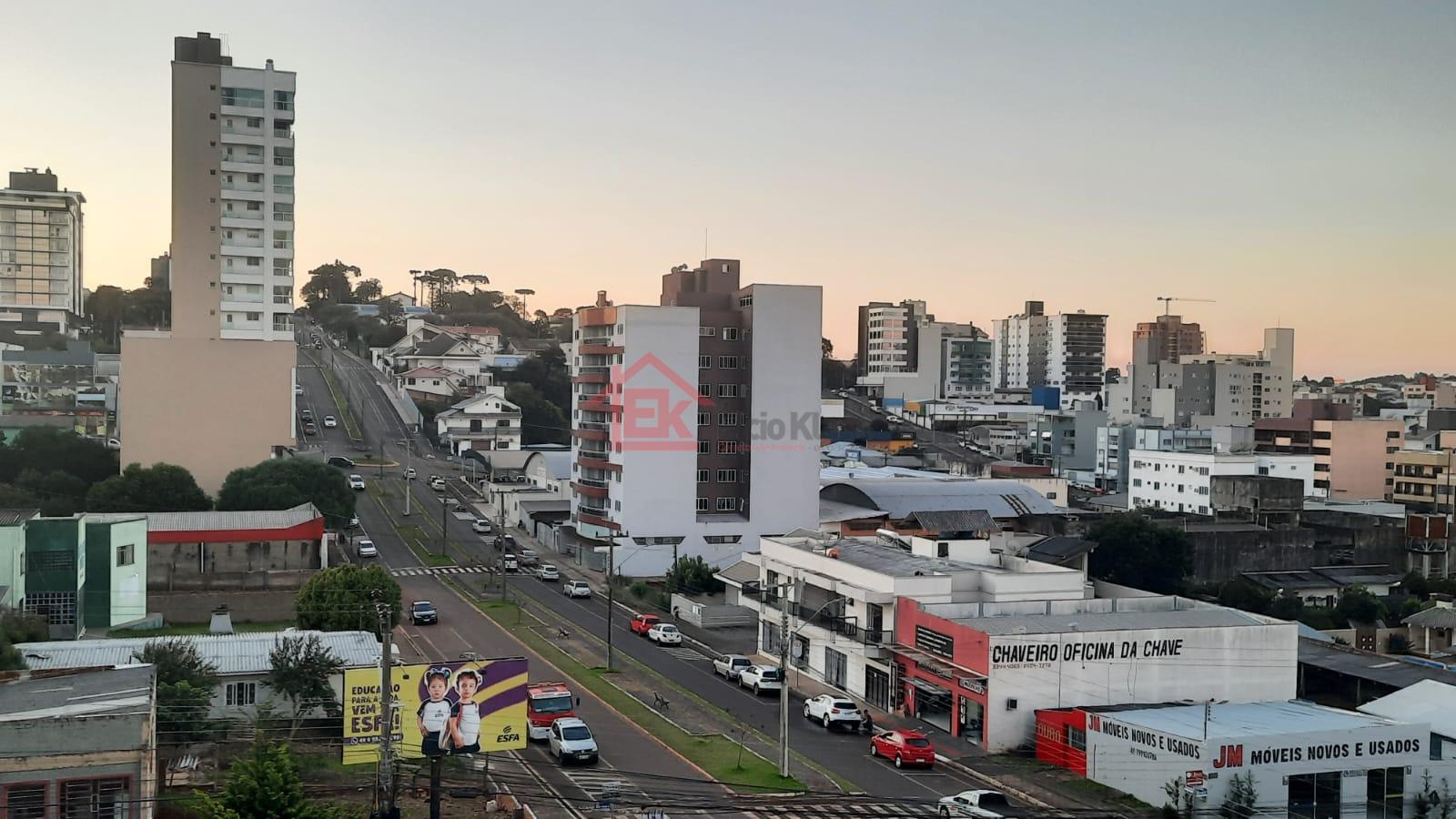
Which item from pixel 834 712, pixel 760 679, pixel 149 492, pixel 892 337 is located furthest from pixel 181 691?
pixel 892 337

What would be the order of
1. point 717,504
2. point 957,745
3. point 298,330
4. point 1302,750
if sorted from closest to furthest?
point 1302,750 < point 957,745 < point 717,504 < point 298,330

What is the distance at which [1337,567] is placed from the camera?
6406cm

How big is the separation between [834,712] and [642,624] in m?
14.8

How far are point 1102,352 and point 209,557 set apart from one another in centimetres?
14123

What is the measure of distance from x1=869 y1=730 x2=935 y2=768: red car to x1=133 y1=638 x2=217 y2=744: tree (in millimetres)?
14942

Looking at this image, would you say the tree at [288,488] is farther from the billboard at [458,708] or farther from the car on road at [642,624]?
the billboard at [458,708]

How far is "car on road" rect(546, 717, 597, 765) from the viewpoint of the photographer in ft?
92.7

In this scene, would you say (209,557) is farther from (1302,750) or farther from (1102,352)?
(1102,352)

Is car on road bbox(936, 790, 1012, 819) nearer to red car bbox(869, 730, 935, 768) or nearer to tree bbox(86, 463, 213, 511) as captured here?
red car bbox(869, 730, 935, 768)

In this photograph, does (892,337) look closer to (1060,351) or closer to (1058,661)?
(1060,351)

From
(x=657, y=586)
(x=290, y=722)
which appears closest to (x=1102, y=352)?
(x=657, y=586)

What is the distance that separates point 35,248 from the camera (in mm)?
134000

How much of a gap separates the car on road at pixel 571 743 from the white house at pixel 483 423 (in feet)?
221

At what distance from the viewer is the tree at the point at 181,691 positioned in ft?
Result: 88.1
